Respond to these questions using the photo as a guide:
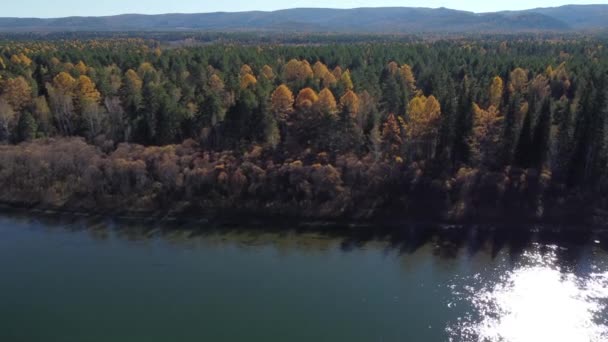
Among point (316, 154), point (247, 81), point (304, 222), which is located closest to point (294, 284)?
point (304, 222)

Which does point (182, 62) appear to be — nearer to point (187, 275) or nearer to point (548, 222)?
point (187, 275)

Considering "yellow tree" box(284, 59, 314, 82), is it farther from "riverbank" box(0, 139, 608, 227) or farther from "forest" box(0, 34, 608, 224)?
"riverbank" box(0, 139, 608, 227)

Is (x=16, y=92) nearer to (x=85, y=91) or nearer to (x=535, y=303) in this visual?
(x=85, y=91)

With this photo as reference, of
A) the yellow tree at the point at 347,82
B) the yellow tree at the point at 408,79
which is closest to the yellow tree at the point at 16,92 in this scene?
the yellow tree at the point at 347,82

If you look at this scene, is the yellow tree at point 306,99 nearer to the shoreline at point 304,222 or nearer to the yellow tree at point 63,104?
the shoreline at point 304,222

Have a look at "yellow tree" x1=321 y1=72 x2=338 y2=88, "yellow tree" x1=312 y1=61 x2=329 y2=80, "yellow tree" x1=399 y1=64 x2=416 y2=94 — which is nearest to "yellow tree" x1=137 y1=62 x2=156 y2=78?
"yellow tree" x1=312 y1=61 x2=329 y2=80

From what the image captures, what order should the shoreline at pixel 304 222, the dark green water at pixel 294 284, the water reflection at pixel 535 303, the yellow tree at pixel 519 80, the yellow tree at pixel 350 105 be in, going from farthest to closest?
1. the yellow tree at pixel 519 80
2. the yellow tree at pixel 350 105
3. the shoreline at pixel 304 222
4. the dark green water at pixel 294 284
5. the water reflection at pixel 535 303
